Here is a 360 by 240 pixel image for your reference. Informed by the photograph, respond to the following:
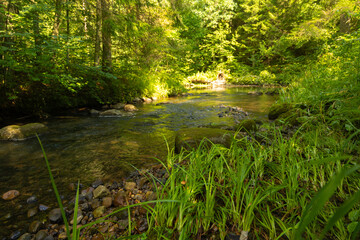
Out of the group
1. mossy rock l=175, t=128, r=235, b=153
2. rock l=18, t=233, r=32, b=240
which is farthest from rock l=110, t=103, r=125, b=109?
rock l=18, t=233, r=32, b=240

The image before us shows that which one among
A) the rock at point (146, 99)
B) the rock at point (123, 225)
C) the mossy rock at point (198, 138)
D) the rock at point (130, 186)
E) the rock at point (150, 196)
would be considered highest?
the rock at point (146, 99)

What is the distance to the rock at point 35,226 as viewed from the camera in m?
1.78

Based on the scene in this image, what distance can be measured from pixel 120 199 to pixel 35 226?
0.82m

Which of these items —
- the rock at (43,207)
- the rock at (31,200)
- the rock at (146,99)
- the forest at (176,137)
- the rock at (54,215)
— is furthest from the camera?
the rock at (146,99)

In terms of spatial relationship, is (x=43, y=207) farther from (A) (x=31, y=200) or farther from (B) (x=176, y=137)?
(B) (x=176, y=137)

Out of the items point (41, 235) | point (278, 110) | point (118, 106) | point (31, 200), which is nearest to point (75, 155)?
point (31, 200)

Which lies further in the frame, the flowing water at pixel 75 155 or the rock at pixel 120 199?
the flowing water at pixel 75 155

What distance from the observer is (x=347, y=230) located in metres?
1.26

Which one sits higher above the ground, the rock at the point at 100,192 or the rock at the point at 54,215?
the rock at the point at 100,192

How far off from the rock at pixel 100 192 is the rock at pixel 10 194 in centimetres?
98

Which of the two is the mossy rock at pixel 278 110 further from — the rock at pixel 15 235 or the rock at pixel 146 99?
the rock at pixel 146 99

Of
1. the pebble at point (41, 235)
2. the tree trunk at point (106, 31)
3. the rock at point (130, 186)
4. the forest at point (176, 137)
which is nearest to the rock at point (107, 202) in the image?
the forest at point (176, 137)

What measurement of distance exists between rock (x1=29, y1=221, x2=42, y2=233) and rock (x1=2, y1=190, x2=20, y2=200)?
2.33 ft

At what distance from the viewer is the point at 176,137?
11.6 ft
